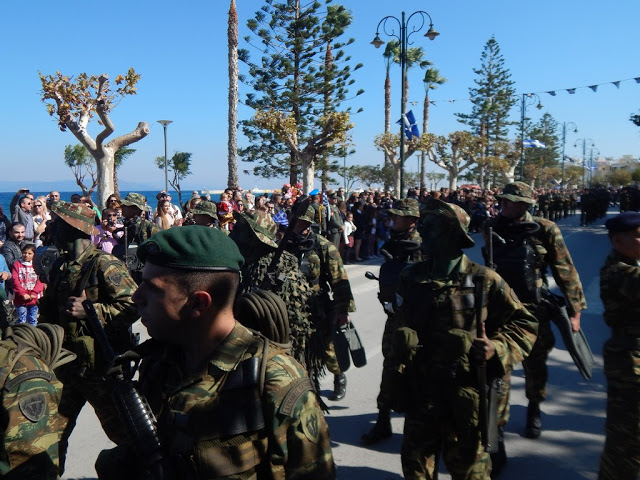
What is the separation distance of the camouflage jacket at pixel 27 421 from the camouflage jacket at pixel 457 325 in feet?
5.91

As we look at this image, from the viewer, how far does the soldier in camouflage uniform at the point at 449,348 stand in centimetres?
289

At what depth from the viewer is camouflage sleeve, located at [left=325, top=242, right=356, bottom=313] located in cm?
481

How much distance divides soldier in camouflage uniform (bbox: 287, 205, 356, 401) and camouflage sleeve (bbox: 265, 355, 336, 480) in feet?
9.78

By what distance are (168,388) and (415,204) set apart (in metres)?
3.99

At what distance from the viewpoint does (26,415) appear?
74.5 inches

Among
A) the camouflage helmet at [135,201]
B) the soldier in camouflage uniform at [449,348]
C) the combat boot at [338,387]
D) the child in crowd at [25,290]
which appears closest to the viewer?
the soldier in camouflage uniform at [449,348]

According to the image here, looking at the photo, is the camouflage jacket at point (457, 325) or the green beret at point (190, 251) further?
the camouflage jacket at point (457, 325)

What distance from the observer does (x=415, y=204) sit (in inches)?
212

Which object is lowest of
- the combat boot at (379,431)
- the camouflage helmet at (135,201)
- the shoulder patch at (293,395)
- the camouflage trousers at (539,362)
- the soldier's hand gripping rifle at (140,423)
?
the combat boot at (379,431)

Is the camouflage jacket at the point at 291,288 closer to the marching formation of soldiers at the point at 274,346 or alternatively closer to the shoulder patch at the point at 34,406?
the marching formation of soldiers at the point at 274,346

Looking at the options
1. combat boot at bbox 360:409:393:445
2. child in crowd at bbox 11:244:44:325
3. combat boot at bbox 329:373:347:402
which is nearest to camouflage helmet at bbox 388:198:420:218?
combat boot at bbox 329:373:347:402

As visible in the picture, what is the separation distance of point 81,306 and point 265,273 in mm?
1183

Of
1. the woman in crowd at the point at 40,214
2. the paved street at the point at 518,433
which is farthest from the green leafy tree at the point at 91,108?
the paved street at the point at 518,433

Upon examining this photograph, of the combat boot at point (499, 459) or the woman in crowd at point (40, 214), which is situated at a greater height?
the woman in crowd at point (40, 214)
